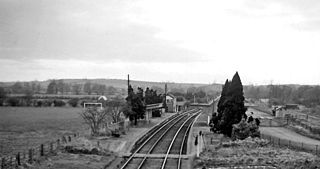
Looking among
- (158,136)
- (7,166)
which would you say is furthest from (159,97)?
(7,166)

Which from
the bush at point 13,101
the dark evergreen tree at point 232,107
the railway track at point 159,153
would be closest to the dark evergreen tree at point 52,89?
the bush at point 13,101

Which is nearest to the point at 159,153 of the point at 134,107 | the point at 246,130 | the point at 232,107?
the point at 246,130

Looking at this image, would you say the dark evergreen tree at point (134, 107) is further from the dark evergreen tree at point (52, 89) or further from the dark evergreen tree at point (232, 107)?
the dark evergreen tree at point (52, 89)

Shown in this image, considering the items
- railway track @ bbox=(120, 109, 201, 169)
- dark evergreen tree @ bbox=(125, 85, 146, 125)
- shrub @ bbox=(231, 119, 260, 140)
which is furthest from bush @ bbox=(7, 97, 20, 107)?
shrub @ bbox=(231, 119, 260, 140)

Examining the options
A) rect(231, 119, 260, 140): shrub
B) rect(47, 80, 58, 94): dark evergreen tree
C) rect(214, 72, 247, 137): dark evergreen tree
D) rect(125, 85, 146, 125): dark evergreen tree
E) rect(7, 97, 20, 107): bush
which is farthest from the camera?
rect(47, 80, 58, 94): dark evergreen tree

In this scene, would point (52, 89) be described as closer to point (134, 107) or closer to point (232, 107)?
point (134, 107)

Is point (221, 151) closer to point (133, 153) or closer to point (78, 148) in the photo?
point (133, 153)

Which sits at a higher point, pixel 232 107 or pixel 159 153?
pixel 232 107

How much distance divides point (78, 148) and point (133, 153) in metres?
4.18

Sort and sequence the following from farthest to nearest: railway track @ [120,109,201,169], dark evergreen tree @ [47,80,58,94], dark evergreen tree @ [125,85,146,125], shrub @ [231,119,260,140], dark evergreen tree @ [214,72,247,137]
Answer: dark evergreen tree @ [47,80,58,94], dark evergreen tree @ [125,85,146,125], dark evergreen tree @ [214,72,247,137], shrub @ [231,119,260,140], railway track @ [120,109,201,169]

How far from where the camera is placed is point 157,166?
22.8 meters

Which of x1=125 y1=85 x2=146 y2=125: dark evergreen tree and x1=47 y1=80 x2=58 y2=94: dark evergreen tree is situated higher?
x1=47 y1=80 x2=58 y2=94: dark evergreen tree

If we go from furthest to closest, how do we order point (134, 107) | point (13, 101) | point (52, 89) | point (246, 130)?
point (52, 89), point (13, 101), point (134, 107), point (246, 130)

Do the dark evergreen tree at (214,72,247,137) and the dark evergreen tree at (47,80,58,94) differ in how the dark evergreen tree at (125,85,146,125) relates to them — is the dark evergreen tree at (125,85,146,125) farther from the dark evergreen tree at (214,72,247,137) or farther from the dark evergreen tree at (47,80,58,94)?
the dark evergreen tree at (47,80,58,94)
